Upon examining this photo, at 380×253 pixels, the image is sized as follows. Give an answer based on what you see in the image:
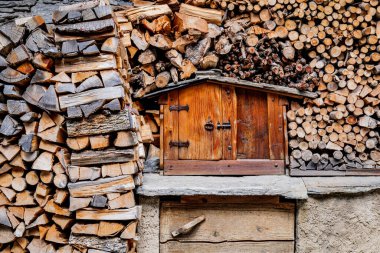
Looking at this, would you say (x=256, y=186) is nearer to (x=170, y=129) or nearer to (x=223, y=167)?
(x=223, y=167)

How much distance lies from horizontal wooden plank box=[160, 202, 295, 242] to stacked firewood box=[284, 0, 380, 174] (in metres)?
0.57

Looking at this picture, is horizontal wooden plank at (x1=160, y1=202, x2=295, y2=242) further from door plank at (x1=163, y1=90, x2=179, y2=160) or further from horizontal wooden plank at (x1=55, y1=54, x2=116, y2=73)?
horizontal wooden plank at (x1=55, y1=54, x2=116, y2=73)

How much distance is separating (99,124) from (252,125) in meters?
1.65

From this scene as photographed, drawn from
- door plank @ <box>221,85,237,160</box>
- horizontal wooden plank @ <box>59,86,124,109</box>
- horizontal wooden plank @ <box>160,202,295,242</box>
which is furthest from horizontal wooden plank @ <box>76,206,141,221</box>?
door plank @ <box>221,85,237,160</box>

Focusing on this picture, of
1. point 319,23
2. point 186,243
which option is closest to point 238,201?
point 186,243

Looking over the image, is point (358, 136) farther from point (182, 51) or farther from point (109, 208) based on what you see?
point (109, 208)

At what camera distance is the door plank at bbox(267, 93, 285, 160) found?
3744 mm

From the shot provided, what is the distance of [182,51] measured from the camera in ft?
12.1

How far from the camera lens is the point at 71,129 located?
115 inches

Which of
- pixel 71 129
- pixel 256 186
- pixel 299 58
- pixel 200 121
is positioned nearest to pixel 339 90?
pixel 299 58

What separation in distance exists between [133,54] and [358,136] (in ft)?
7.90

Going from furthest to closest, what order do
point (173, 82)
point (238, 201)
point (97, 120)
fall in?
point (173, 82), point (238, 201), point (97, 120)

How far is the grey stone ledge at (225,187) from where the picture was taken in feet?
10.6

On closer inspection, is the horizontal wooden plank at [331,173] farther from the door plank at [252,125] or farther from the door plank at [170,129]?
the door plank at [170,129]
